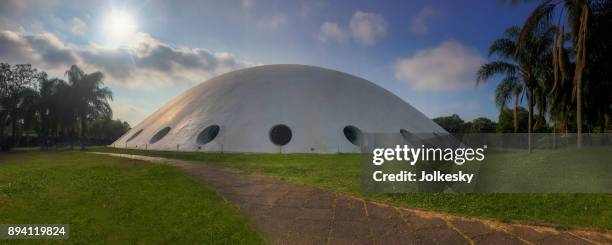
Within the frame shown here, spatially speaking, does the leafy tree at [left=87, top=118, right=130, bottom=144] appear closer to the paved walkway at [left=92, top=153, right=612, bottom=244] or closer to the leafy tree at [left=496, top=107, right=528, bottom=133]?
the leafy tree at [left=496, top=107, right=528, bottom=133]

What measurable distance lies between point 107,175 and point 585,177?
45.6ft

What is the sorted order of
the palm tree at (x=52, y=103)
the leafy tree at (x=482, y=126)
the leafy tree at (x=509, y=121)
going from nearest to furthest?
the palm tree at (x=52, y=103), the leafy tree at (x=509, y=121), the leafy tree at (x=482, y=126)

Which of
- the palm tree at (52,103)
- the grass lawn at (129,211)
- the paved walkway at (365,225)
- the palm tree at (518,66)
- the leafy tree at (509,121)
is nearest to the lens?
the paved walkway at (365,225)

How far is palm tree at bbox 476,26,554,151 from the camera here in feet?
71.1

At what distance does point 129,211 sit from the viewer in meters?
6.45

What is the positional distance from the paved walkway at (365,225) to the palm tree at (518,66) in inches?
755

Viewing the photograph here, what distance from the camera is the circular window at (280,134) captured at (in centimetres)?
2567

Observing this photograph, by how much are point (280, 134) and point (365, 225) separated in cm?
2059

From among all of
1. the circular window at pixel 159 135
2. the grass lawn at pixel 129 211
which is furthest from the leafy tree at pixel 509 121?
the grass lawn at pixel 129 211

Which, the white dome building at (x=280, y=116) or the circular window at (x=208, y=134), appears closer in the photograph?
the white dome building at (x=280, y=116)

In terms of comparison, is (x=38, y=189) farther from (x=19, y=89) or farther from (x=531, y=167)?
(x=19, y=89)

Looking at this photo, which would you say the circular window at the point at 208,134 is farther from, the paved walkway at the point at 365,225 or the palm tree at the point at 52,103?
the palm tree at the point at 52,103

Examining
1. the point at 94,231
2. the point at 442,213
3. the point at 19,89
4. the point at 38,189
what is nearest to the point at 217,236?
the point at 94,231

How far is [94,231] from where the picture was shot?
538 centimetres
